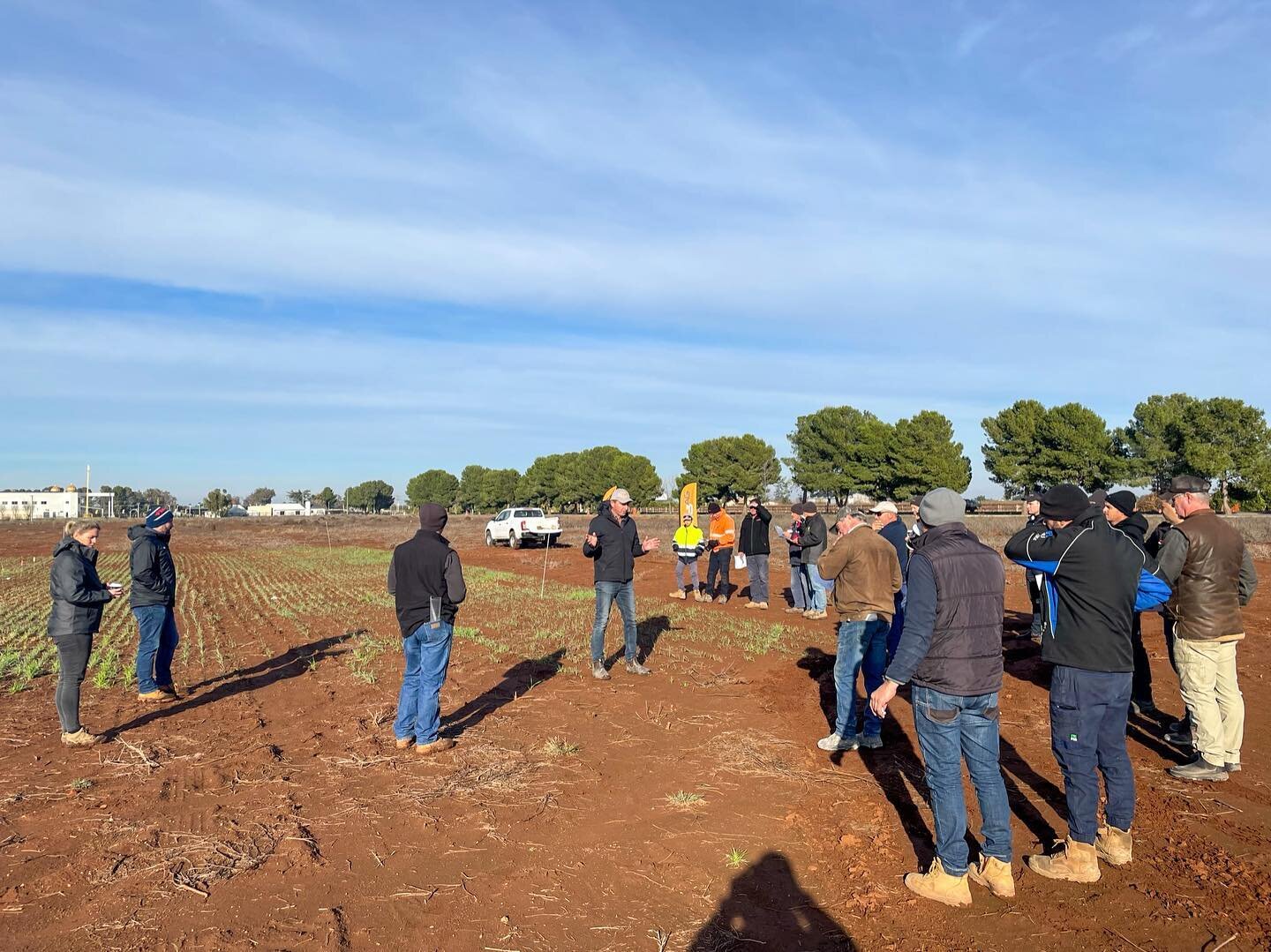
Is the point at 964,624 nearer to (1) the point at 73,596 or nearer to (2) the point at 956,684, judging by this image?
(2) the point at 956,684

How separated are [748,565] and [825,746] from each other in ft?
27.0

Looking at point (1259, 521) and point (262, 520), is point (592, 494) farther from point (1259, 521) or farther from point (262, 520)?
point (1259, 521)

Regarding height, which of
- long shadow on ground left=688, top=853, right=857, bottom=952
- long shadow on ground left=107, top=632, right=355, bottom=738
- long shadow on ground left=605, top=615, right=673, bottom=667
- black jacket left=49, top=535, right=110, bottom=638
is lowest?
long shadow on ground left=688, top=853, right=857, bottom=952

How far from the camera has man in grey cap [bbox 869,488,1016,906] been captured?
4289 mm

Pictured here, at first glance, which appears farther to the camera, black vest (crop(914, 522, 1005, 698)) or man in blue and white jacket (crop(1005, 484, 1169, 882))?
man in blue and white jacket (crop(1005, 484, 1169, 882))

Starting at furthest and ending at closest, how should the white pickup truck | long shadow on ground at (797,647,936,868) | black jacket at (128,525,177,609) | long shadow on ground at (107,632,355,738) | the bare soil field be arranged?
1. the white pickup truck
2. black jacket at (128,525,177,609)
3. long shadow on ground at (107,632,355,738)
4. long shadow on ground at (797,647,936,868)
5. the bare soil field

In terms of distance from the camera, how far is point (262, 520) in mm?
69062

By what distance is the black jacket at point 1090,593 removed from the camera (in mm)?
4551

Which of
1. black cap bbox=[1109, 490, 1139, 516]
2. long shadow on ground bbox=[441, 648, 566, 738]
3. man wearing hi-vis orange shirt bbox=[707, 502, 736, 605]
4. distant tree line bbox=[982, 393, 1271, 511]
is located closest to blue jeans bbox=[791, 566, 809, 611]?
man wearing hi-vis orange shirt bbox=[707, 502, 736, 605]

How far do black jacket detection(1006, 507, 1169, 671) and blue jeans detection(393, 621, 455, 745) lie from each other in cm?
425

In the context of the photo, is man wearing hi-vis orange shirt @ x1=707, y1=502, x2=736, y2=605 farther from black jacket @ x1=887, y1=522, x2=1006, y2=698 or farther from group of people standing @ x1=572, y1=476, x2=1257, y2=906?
black jacket @ x1=887, y1=522, x2=1006, y2=698

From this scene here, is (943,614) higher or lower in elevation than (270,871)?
higher

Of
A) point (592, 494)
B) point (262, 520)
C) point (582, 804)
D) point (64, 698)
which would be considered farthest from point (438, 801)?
point (592, 494)

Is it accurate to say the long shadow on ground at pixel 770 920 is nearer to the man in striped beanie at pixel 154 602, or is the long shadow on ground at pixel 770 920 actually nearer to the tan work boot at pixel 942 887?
the tan work boot at pixel 942 887
